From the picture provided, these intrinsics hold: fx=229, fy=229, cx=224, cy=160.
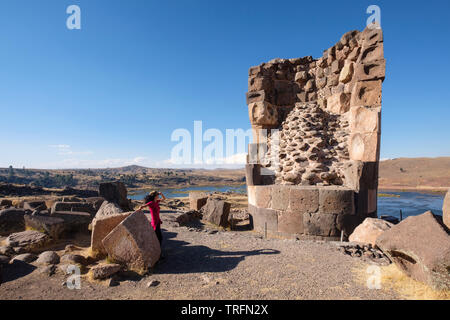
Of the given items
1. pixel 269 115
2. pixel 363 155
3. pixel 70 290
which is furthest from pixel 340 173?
pixel 70 290

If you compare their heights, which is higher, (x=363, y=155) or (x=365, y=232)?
(x=363, y=155)

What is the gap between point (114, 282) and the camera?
334 centimetres

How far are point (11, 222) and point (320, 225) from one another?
327 inches

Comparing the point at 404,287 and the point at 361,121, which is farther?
the point at 361,121

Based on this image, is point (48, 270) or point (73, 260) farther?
point (73, 260)

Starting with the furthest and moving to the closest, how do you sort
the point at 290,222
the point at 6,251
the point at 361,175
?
the point at 290,222
the point at 361,175
the point at 6,251

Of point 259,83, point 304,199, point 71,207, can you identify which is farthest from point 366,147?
point 71,207

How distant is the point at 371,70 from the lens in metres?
7.65

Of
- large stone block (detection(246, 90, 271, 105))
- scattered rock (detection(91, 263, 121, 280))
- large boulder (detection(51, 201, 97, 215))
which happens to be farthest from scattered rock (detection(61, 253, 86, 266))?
large stone block (detection(246, 90, 271, 105))

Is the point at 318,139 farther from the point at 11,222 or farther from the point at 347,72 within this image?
the point at 11,222

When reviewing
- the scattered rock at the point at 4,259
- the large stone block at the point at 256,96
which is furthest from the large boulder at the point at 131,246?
the large stone block at the point at 256,96

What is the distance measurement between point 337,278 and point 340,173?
4.81 meters

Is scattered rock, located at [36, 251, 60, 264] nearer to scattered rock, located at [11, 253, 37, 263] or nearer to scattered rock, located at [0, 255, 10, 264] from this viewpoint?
scattered rock, located at [11, 253, 37, 263]
